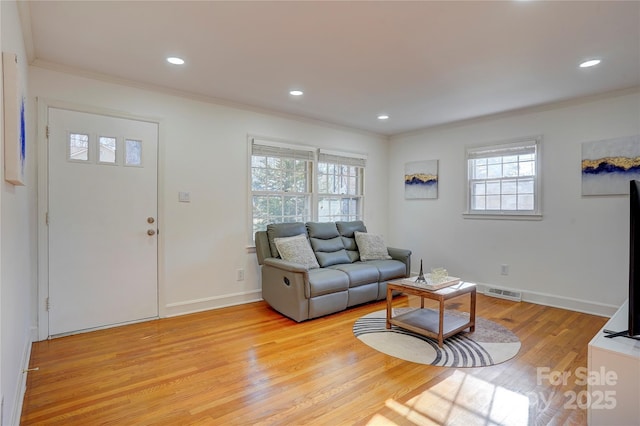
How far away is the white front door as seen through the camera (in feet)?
9.93

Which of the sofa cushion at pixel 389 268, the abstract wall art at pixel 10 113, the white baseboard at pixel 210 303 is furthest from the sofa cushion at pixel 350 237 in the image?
the abstract wall art at pixel 10 113

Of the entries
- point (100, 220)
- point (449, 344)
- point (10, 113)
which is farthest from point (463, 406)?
point (100, 220)

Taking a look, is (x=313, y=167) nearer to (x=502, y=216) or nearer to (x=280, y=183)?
(x=280, y=183)

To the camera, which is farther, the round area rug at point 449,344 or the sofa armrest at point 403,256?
the sofa armrest at point 403,256

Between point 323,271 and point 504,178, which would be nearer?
point 323,271

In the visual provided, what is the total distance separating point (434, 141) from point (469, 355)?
344 centimetres

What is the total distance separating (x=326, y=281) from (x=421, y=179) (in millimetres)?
2662

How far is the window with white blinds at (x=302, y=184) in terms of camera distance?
4.35m

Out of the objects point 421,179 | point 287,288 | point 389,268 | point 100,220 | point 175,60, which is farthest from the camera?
point 421,179

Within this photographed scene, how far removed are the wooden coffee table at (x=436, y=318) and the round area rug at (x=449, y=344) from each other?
0.08m

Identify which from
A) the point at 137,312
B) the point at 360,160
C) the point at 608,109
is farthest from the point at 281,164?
the point at 608,109

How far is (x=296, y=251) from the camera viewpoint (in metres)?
3.90

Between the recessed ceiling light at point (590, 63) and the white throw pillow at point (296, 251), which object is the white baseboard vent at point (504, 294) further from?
the recessed ceiling light at point (590, 63)

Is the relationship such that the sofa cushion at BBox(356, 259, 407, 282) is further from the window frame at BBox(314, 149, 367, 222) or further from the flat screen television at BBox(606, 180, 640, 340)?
the flat screen television at BBox(606, 180, 640, 340)
